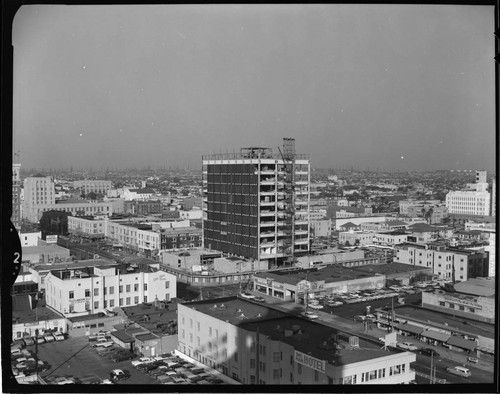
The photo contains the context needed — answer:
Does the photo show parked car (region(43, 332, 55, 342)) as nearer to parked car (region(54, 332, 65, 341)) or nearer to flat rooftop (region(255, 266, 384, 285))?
parked car (region(54, 332, 65, 341))

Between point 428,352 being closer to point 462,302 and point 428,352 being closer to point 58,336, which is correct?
point 462,302

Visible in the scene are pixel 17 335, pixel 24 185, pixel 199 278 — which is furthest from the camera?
pixel 199 278

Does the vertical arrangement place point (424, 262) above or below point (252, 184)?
below

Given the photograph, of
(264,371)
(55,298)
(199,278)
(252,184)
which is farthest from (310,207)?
(55,298)

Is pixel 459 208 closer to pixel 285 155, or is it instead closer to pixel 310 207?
pixel 310 207

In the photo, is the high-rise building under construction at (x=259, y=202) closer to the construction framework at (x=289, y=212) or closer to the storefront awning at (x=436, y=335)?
the construction framework at (x=289, y=212)

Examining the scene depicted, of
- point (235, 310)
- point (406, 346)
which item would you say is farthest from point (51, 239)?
point (406, 346)
